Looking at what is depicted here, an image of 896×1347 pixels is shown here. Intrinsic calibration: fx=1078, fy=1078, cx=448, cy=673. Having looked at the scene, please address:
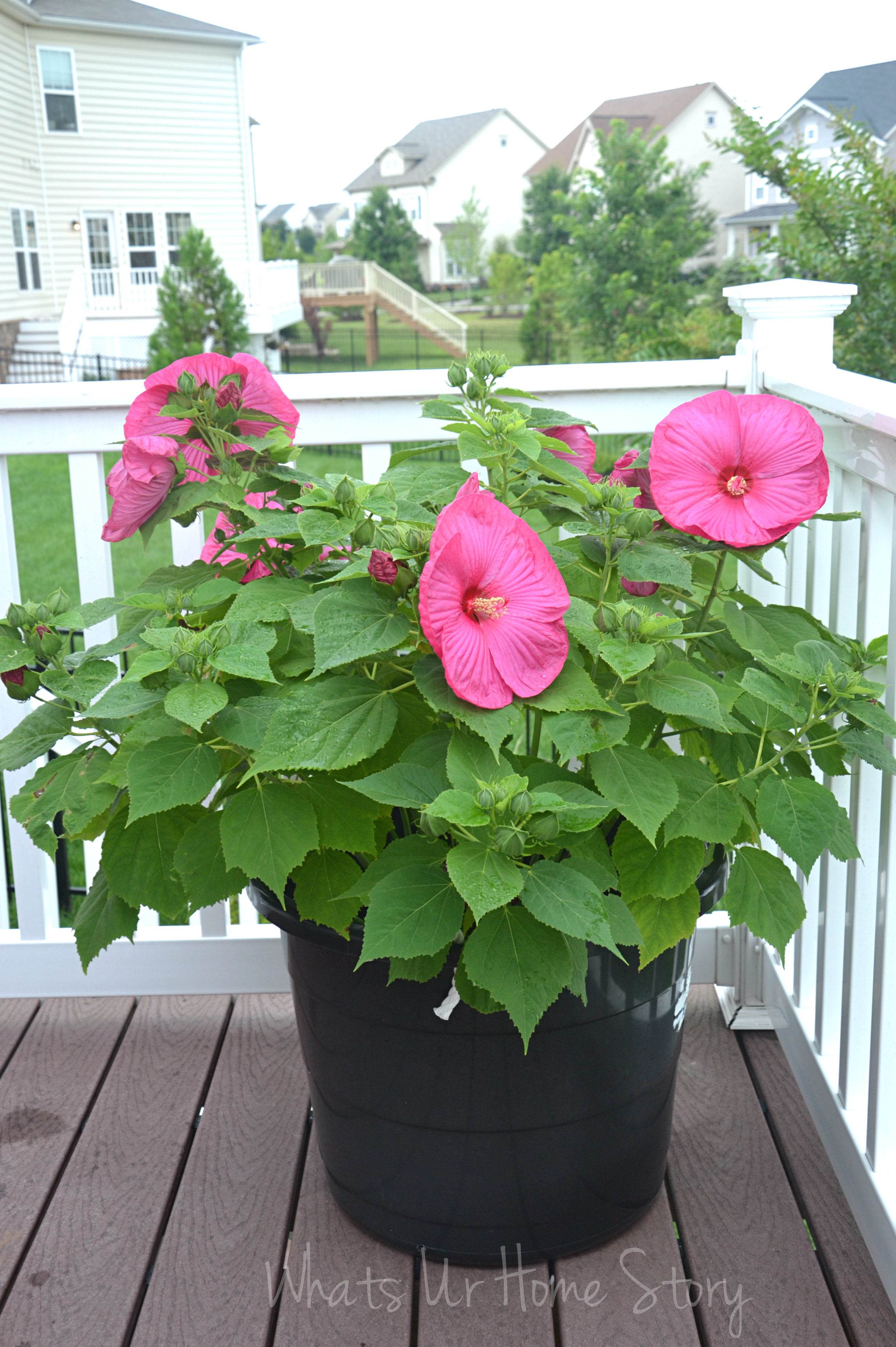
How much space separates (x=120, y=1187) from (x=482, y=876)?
0.92 metres

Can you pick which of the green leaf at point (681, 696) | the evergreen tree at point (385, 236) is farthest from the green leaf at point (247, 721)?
the evergreen tree at point (385, 236)

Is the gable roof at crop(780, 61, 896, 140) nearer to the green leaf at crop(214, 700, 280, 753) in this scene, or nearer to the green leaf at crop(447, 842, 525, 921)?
the green leaf at crop(214, 700, 280, 753)

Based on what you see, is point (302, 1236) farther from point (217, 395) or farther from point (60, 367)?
point (60, 367)

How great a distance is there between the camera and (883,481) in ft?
3.60

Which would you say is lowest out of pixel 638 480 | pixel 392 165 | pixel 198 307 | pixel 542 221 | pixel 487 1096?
pixel 487 1096

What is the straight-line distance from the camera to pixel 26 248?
1831cm

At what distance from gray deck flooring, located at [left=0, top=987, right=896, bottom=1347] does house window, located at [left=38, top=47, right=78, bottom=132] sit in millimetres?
21170

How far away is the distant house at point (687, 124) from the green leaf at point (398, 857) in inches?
1588

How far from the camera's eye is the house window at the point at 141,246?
19.4 meters

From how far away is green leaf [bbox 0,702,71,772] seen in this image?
1122 millimetres

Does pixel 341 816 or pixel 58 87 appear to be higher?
pixel 58 87

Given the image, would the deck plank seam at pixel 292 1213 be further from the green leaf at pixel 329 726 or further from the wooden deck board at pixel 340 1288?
the green leaf at pixel 329 726

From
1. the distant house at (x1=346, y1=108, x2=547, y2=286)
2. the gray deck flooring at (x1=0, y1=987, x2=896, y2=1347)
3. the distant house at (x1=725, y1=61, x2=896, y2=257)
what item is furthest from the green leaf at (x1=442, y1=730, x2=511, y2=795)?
the distant house at (x1=346, y1=108, x2=547, y2=286)

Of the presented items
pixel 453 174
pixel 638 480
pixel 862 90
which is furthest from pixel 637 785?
pixel 453 174
